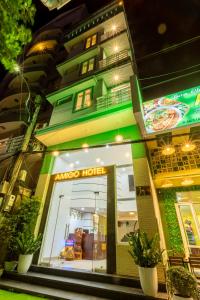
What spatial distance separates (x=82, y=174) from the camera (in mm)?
7586

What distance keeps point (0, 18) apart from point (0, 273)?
7.95 metres

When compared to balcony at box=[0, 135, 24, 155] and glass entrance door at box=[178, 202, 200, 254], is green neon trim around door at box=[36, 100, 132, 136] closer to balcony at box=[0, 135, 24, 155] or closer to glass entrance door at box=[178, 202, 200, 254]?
balcony at box=[0, 135, 24, 155]

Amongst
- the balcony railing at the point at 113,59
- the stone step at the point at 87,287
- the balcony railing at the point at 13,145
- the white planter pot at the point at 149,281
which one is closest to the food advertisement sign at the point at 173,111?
the white planter pot at the point at 149,281

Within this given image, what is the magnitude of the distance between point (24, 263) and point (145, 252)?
4507 millimetres

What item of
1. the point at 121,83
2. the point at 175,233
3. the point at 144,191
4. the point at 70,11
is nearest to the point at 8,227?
the point at 144,191

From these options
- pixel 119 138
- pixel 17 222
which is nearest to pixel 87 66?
pixel 119 138

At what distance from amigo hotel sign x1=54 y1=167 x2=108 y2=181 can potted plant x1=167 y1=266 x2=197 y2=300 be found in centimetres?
420

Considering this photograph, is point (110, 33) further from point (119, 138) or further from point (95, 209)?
point (95, 209)

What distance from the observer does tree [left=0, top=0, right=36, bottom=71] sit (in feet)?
13.0

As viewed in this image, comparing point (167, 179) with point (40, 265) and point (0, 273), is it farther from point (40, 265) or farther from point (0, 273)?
point (0, 273)

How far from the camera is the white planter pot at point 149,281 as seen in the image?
406cm

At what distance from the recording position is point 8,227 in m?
6.53

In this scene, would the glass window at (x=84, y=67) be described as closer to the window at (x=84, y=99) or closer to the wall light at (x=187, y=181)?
the window at (x=84, y=99)

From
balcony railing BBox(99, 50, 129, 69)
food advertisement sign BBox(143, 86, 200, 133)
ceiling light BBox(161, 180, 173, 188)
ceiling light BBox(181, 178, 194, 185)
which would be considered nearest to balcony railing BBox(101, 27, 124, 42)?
balcony railing BBox(99, 50, 129, 69)
